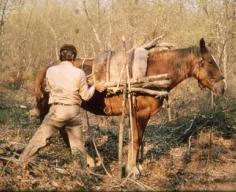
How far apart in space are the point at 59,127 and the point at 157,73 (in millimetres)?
2113

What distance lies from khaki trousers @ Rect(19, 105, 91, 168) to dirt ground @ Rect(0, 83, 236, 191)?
0.20 meters

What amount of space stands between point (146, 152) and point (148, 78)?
7.49 ft

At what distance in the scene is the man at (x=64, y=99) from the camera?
22.8 feet

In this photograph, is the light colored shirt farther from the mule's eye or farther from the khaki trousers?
the mule's eye

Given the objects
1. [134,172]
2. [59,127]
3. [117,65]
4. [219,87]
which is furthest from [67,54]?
[219,87]

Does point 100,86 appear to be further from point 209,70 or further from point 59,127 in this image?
point 209,70

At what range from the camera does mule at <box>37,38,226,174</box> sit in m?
8.04

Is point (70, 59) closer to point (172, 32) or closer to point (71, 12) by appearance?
point (172, 32)

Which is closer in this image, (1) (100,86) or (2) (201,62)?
(1) (100,86)

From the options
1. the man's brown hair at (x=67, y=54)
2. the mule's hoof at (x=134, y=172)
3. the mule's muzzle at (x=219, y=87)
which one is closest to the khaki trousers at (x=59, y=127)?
the man's brown hair at (x=67, y=54)

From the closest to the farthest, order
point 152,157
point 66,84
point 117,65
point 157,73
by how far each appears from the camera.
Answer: point 66,84 → point 117,65 → point 157,73 → point 152,157

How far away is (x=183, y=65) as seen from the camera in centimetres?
848

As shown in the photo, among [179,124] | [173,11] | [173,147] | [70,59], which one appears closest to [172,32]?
[173,11]

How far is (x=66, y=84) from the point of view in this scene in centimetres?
695
